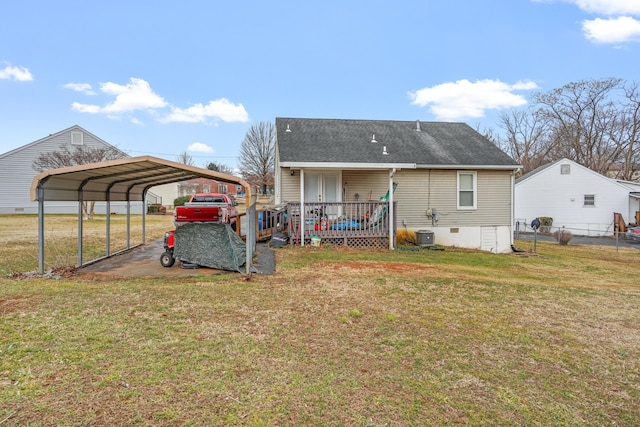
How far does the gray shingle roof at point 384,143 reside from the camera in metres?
12.3

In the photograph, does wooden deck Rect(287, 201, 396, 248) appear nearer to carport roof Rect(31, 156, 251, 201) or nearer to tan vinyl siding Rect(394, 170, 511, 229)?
tan vinyl siding Rect(394, 170, 511, 229)

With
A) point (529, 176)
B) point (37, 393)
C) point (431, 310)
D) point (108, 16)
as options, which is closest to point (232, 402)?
point (37, 393)

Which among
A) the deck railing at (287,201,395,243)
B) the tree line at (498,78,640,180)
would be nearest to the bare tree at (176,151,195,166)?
the tree line at (498,78,640,180)

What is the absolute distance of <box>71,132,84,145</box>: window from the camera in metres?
25.5

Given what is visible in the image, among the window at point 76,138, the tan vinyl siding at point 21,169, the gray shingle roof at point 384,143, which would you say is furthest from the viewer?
the window at point 76,138

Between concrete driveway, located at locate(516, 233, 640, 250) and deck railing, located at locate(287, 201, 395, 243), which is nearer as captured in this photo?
deck railing, located at locate(287, 201, 395, 243)

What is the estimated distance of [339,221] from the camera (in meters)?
11.8

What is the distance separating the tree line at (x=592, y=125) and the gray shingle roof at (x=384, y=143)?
2720 cm

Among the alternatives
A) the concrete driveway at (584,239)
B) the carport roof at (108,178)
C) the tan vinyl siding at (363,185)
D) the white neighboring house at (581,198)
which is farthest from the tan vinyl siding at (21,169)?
the white neighboring house at (581,198)

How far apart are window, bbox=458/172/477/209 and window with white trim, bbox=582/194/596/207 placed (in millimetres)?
15752

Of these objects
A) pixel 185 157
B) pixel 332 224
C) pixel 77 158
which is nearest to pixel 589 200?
pixel 332 224

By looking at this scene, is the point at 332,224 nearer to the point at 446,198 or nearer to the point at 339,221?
the point at 339,221

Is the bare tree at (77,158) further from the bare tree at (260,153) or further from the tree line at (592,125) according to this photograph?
the tree line at (592,125)

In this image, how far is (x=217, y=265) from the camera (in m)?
7.58
